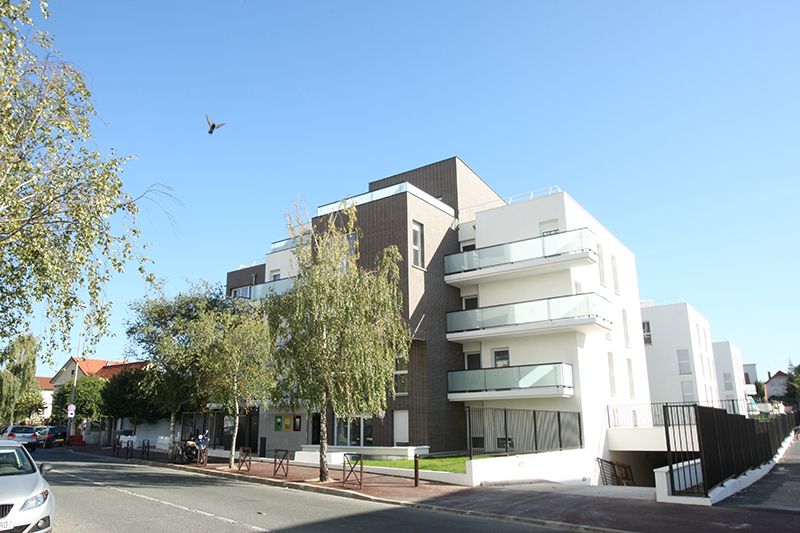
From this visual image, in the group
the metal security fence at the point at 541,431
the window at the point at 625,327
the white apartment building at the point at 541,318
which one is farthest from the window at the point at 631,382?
the metal security fence at the point at 541,431

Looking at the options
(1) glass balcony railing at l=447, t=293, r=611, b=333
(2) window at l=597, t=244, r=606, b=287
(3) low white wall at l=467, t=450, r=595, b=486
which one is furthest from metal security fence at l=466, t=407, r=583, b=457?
(2) window at l=597, t=244, r=606, b=287

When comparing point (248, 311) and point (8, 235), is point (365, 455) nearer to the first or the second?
point (248, 311)

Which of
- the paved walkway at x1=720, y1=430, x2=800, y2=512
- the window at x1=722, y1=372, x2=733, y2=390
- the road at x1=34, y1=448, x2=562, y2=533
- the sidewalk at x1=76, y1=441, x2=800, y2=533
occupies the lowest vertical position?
the paved walkway at x1=720, y1=430, x2=800, y2=512

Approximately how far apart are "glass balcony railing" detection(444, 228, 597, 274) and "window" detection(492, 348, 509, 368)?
3.70 m

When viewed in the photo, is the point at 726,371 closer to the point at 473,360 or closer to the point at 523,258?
the point at 473,360

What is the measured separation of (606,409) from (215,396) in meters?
15.8

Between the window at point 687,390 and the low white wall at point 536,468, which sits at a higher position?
the window at point 687,390

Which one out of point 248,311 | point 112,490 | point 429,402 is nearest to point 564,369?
point 429,402

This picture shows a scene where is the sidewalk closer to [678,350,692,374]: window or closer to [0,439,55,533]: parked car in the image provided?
[0,439,55,533]: parked car

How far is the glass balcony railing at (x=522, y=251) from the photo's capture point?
22.6 m

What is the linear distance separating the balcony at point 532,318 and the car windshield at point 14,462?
56.9ft

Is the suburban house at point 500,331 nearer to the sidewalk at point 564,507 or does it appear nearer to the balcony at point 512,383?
the balcony at point 512,383

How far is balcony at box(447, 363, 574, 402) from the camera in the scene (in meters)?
21.5

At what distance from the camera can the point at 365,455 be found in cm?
2266
